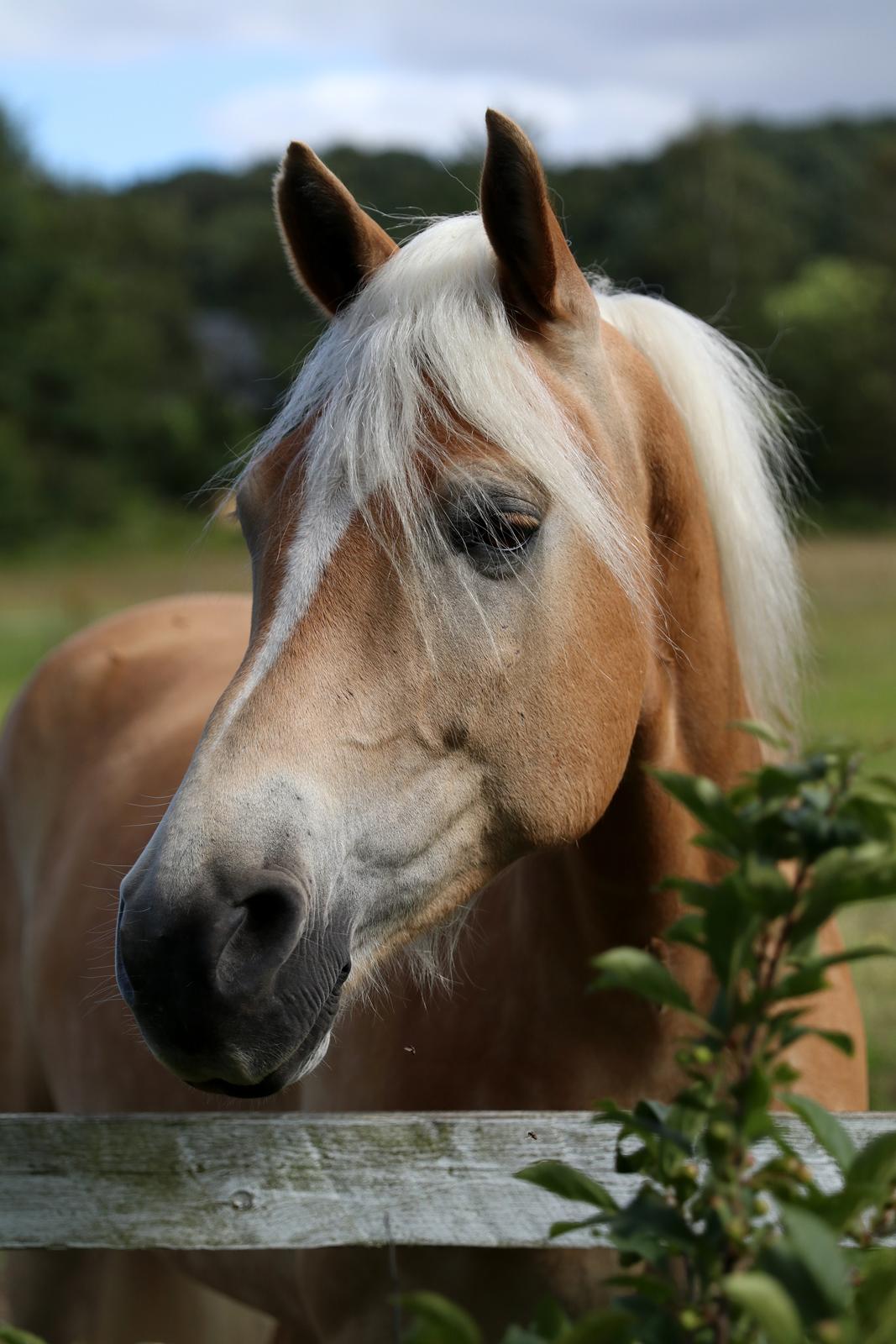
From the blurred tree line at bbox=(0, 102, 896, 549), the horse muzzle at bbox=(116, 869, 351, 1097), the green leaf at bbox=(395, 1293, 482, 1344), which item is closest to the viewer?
the green leaf at bbox=(395, 1293, 482, 1344)

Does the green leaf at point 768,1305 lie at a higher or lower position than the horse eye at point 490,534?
lower

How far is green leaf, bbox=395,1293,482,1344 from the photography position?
761 millimetres

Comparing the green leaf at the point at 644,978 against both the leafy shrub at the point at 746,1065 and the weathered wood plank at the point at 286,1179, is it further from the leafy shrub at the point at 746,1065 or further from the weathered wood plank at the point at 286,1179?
the weathered wood plank at the point at 286,1179

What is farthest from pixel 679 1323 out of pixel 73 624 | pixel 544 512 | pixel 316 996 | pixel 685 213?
pixel 685 213

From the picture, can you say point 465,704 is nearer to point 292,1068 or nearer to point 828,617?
point 292,1068

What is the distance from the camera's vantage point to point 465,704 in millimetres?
1564

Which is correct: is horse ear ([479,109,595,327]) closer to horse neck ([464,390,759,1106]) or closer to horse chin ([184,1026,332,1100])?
horse neck ([464,390,759,1106])

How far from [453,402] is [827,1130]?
1066mm

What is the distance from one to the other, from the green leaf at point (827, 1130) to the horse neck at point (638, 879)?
0.93m

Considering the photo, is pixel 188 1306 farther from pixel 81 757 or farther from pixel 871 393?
pixel 871 393

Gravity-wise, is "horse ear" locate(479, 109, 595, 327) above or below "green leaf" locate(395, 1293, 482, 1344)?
above

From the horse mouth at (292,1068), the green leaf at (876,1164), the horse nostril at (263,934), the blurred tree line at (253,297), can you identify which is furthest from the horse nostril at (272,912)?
the blurred tree line at (253,297)

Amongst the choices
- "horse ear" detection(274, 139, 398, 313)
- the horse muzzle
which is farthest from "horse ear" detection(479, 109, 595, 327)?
the horse muzzle

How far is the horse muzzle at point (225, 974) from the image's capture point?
51.3 inches
